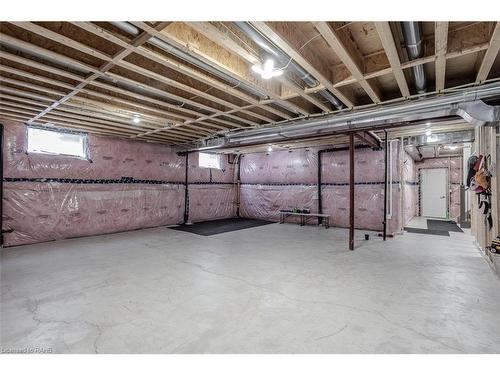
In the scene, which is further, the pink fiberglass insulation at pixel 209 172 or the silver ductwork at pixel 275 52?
the pink fiberglass insulation at pixel 209 172

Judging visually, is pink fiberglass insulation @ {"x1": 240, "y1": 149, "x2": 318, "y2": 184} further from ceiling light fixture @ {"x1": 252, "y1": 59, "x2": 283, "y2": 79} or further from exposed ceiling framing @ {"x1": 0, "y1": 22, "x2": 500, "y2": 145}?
ceiling light fixture @ {"x1": 252, "y1": 59, "x2": 283, "y2": 79}

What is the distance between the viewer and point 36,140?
523cm

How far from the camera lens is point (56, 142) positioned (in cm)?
550

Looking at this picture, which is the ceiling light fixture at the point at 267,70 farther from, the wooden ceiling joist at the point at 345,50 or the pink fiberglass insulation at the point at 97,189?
the pink fiberglass insulation at the point at 97,189

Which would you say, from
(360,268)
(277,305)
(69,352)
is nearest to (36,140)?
(69,352)

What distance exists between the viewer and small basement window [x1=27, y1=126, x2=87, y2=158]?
17.0ft

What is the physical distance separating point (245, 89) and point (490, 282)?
394cm

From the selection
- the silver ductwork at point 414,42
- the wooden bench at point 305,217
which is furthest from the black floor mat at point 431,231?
the silver ductwork at point 414,42

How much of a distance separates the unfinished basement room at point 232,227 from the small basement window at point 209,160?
5.76 feet

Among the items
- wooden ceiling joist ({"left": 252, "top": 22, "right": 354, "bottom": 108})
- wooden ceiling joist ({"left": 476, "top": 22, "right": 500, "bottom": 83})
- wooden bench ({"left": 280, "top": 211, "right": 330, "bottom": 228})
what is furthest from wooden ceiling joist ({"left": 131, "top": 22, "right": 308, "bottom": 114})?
wooden bench ({"left": 280, "top": 211, "right": 330, "bottom": 228})

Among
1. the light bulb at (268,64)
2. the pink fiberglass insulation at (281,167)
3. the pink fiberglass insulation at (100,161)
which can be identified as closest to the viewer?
the light bulb at (268,64)

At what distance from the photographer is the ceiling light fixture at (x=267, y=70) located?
2.40 m

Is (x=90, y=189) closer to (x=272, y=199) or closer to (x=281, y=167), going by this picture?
(x=272, y=199)

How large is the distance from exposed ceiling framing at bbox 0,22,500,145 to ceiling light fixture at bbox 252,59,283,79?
74 mm
